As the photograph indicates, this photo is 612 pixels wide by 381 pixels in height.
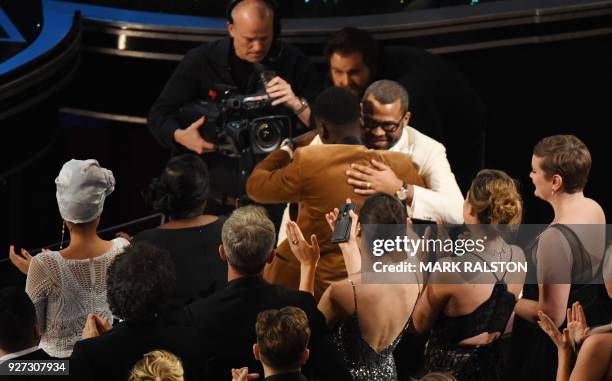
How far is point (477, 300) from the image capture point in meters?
3.93

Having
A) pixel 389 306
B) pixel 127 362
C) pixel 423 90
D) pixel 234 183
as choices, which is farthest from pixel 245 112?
pixel 127 362

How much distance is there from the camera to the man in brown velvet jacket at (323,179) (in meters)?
4.27

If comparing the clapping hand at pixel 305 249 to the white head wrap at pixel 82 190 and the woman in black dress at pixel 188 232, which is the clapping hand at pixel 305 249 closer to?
the woman in black dress at pixel 188 232

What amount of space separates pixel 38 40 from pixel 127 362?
271 centimetres

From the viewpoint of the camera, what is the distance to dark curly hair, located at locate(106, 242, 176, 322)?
350 cm

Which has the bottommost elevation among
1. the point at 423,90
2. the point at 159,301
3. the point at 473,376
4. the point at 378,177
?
the point at 473,376

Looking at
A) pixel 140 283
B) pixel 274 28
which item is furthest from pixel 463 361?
pixel 274 28

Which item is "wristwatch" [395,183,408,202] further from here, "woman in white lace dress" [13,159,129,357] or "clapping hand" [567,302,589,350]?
"woman in white lace dress" [13,159,129,357]

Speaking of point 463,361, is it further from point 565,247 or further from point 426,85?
point 426,85

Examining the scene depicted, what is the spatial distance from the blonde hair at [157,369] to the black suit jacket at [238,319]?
346mm

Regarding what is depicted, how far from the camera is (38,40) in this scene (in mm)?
5711

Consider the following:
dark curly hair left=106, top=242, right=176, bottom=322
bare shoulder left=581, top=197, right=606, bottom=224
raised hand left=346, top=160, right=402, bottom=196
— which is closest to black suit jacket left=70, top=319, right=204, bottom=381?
dark curly hair left=106, top=242, right=176, bottom=322

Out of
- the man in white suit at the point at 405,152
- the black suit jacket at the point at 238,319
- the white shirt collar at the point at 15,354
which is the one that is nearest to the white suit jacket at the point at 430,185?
the man in white suit at the point at 405,152

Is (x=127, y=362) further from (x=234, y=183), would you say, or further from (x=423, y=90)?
(x=423, y=90)
